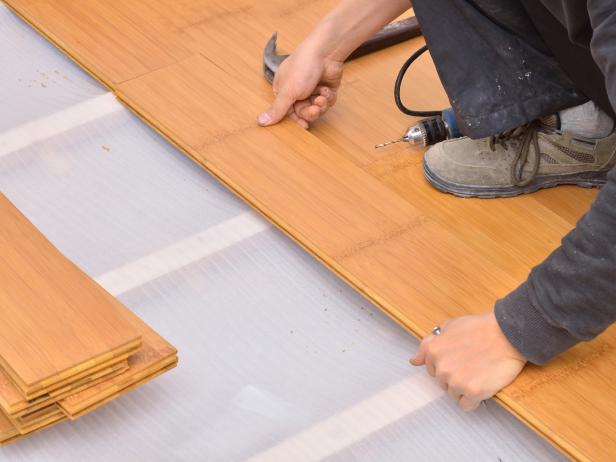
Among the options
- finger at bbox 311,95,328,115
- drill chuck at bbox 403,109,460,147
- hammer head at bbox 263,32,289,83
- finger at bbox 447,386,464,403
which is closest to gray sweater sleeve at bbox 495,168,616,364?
finger at bbox 447,386,464,403

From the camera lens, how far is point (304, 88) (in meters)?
2.66

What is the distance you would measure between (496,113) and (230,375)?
86 cm

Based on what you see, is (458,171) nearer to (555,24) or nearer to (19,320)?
(555,24)

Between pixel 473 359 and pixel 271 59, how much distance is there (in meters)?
1.21

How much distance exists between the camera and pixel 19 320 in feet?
6.61

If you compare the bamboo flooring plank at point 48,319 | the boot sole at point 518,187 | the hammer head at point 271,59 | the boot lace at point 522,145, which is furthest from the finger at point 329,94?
the bamboo flooring plank at point 48,319

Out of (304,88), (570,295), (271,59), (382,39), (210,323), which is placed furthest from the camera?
(382,39)

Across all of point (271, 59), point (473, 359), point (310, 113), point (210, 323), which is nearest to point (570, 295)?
point (473, 359)

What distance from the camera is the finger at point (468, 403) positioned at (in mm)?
1991

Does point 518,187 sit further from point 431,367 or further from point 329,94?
point 431,367

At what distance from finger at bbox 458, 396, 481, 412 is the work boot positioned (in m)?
0.69

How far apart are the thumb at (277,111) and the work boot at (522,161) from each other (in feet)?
1.27

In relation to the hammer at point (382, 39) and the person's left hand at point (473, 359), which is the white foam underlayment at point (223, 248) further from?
the hammer at point (382, 39)

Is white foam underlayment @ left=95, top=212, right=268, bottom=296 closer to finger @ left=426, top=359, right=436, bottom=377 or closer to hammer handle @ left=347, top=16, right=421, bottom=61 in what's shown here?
finger @ left=426, top=359, right=436, bottom=377
